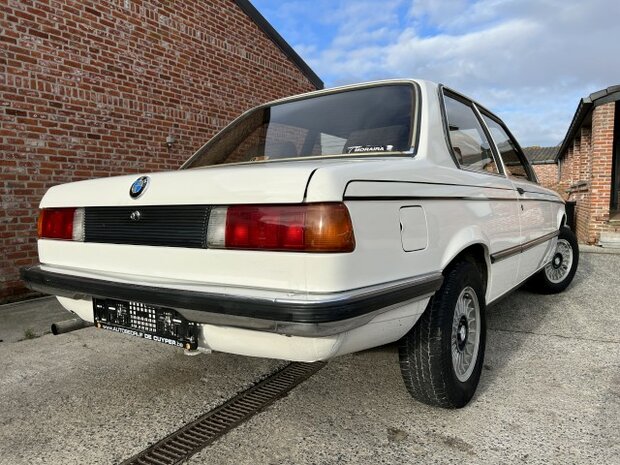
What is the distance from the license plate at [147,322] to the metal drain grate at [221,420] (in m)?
0.48

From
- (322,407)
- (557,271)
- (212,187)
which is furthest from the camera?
(557,271)

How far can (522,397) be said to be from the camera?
2543 mm

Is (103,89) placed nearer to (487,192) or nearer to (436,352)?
(487,192)

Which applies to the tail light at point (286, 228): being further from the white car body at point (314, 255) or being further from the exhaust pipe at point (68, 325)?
the exhaust pipe at point (68, 325)

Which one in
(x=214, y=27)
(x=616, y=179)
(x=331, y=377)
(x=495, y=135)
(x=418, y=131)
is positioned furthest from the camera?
(x=616, y=179)

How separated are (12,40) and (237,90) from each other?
3.33 metres

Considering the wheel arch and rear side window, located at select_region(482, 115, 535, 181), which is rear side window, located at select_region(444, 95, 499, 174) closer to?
rear side window, located at select_region(482, 115, 535, 181)

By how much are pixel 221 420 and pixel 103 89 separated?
444cm

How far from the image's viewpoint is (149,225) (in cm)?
205

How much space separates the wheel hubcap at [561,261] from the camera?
16.8 feet

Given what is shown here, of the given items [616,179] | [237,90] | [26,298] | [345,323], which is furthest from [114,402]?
[616,179]

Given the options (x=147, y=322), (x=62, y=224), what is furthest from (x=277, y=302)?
(x=62, y=224)

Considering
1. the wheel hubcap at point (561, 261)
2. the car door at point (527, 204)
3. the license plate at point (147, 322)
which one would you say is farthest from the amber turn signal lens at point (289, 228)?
the wheel hubcap at point (561, 261)

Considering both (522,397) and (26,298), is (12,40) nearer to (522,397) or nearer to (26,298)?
(26,298)
